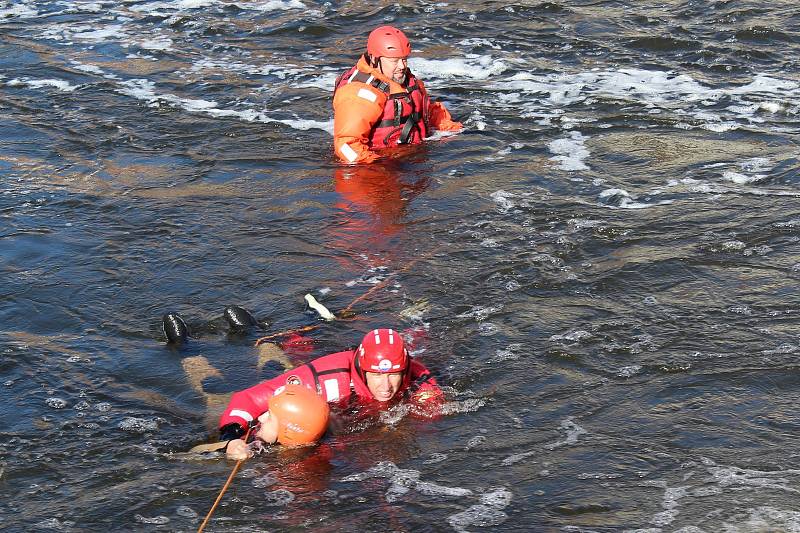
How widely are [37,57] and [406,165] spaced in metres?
7.20

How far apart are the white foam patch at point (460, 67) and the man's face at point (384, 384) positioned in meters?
7.89

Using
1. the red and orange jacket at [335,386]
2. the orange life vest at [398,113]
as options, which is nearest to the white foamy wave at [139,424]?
the red and orange jacket at [335,386]

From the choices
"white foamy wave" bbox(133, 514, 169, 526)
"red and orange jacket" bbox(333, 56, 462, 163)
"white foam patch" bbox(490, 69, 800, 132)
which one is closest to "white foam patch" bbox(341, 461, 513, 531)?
"white foamy wave" bbox(133, 514, 169, 526)

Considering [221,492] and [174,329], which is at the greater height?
[174,329]

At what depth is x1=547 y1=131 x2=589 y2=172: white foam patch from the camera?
10953mm

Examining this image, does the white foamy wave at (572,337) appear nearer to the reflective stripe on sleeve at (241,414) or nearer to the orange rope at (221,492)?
the reflective stripe on sleeve at (241,414)

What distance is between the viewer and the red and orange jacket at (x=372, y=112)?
11.0 metres

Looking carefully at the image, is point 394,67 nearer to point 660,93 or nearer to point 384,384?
point 660,93

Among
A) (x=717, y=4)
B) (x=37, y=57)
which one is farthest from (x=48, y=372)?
(x=717, y=4)

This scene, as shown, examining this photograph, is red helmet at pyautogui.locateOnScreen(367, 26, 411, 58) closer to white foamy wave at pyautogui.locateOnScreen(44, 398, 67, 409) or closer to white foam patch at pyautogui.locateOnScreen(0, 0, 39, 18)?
white foamy wave at pyautogui.locateOnScreen(44, 398, 67, 409)

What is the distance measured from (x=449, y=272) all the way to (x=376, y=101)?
9.37 feet

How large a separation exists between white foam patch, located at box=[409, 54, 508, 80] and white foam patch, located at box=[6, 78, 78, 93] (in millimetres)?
4608

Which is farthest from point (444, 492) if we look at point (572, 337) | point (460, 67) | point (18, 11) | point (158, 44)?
point (18, 11)

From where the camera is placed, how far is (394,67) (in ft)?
36.3
